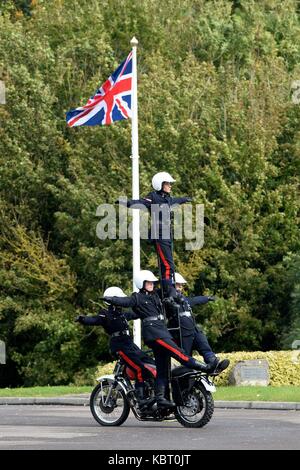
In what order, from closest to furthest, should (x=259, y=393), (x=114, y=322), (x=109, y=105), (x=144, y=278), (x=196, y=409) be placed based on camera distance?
(x=196, y=409)
(x=144, y=278)
(x=114, y=322)
(x=259, y=393)
(x=109, y=105)

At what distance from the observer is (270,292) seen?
38.6 m

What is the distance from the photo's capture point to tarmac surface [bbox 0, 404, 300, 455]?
15109 millimetres

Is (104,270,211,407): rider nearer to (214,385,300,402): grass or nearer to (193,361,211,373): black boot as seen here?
(193,361,211,373): black boot

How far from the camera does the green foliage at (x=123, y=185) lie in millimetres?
37938

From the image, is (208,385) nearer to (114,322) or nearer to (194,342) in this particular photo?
(194,342)

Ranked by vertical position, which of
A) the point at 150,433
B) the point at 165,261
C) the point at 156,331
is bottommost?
the point at 150,433

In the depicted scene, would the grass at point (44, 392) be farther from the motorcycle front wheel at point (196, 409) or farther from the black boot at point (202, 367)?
the black boot at point (202, 367)

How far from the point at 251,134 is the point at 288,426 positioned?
2195 centimetres

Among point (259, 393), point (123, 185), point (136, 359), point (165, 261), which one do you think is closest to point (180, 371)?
point (136, 359)

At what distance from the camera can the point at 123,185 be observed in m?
38.5

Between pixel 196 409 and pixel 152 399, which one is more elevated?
pixel 152 399

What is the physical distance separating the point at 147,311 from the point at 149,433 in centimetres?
190
